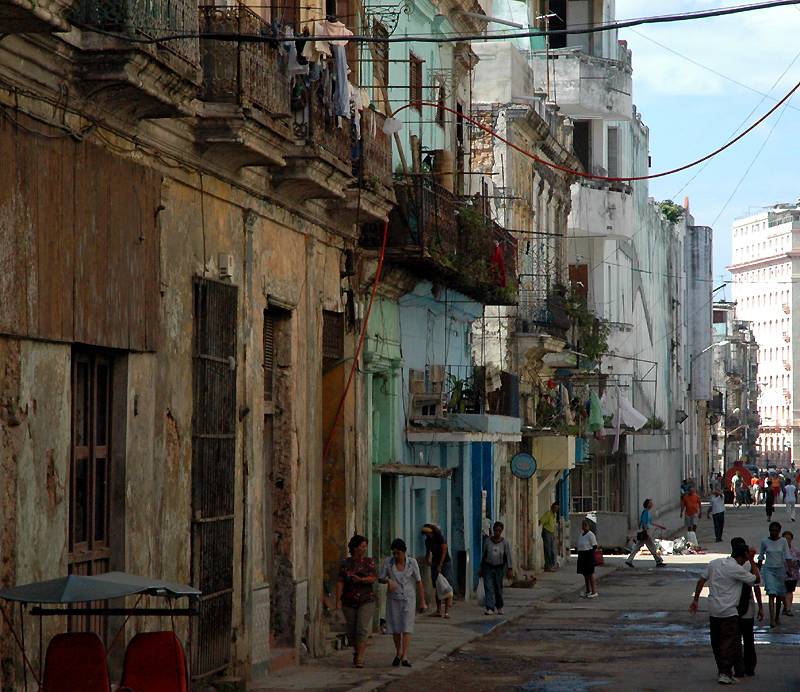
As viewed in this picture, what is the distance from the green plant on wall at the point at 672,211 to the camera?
249 feet

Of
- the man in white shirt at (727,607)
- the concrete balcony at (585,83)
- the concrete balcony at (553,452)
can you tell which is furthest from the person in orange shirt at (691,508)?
the man in white shirt at (727,607)

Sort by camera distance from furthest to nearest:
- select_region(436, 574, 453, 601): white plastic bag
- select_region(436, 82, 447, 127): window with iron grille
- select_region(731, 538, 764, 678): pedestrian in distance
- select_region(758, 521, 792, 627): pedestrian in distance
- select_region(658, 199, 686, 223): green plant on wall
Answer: select_region(658, 199, 686, 223): green plant on wall, select_region(436, 82, 447, 127): window with iron grille, select_region(436, 574, 453, 601): white plastic bag, select_region(758, 521, 792, 627): pedestrian in distance, select_region(731, 538, 764, 678): pedestrian in distance

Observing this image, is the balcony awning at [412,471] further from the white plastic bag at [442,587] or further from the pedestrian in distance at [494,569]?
the pedestrian in distance at [494,569]

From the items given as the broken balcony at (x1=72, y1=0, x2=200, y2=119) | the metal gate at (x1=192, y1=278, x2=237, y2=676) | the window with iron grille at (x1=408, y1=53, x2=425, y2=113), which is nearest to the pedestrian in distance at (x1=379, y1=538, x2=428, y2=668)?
the metal gate at (x1=192, y1=278, x2=237, y2=676)

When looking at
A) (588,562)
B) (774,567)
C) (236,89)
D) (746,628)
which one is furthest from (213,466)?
(588,562)

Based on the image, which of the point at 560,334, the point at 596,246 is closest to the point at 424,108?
the point at 560,334

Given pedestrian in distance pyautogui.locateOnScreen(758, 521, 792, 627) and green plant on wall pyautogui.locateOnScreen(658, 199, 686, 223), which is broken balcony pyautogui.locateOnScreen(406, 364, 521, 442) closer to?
pedestrian in distance pyautogui.locateOnScreen(758, 521, 792, 627)

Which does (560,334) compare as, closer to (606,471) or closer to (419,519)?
(419,519)

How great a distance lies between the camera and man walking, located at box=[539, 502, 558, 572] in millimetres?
35562

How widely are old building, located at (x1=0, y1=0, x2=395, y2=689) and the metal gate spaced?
3cm

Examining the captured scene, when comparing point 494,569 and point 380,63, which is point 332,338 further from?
point 494,569

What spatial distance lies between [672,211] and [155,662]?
2637 inches

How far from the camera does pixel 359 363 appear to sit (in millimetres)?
21922

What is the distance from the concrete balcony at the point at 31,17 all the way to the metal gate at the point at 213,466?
15.4ft
